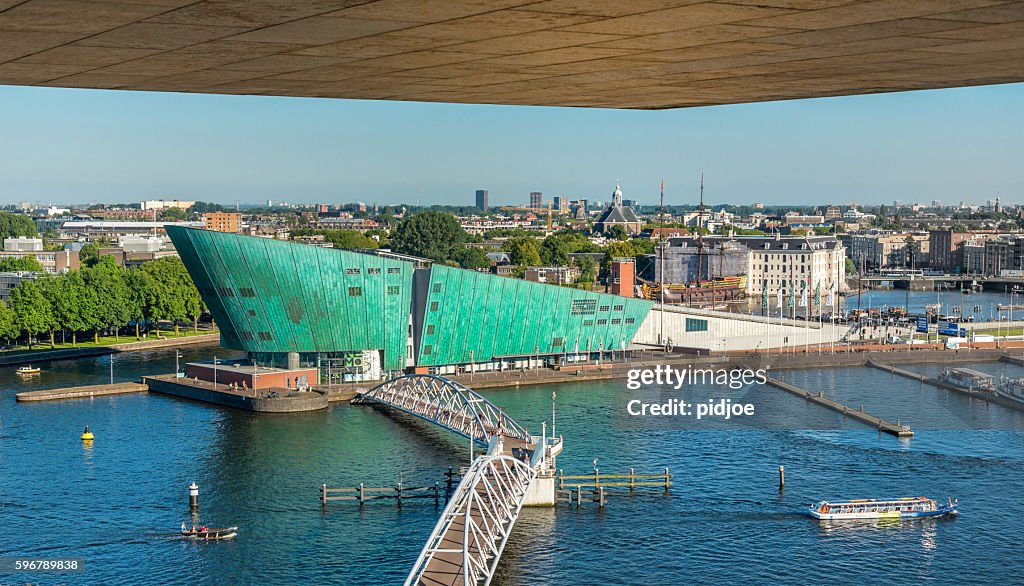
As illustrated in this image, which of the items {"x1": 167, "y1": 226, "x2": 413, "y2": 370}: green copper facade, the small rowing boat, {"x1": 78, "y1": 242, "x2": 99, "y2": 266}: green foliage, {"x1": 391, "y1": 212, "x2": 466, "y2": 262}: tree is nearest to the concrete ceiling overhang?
the small rowing boat

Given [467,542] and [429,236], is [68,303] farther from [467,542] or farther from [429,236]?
[467,542]

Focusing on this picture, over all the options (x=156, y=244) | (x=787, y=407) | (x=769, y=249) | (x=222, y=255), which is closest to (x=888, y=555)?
(x=787, y=407)

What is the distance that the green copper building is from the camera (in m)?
55.0

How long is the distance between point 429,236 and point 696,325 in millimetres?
56464

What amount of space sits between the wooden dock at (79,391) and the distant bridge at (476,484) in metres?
12.0

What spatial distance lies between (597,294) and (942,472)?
2917 centimetres

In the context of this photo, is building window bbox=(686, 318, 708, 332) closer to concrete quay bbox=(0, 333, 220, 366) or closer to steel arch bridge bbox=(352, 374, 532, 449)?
steel arch bridge bbox=(352, 374, 532, 449)

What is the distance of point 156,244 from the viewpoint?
409 feet

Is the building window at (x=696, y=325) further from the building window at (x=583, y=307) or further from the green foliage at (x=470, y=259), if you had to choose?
the green foliage at (x=470, y=259)

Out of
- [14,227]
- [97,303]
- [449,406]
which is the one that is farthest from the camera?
[14,227]

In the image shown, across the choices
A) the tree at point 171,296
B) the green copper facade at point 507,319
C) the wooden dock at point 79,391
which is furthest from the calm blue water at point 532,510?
the tree at point 171,296

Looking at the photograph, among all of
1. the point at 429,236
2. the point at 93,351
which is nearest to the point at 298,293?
the point at 93,351

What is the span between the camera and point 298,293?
55.5 meters

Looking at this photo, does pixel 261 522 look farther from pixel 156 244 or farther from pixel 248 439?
pixel 156 244
